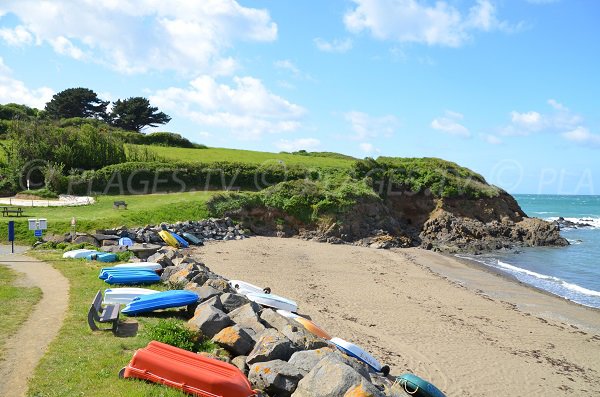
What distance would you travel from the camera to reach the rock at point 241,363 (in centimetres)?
1001

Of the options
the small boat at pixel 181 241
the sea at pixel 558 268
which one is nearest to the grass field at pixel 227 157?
the sea at pixel 558 268

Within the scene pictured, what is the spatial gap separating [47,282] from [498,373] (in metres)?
15.0

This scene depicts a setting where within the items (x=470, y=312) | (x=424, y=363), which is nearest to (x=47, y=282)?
(x=424, y=363)

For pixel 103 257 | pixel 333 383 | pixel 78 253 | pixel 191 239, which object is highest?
pixel 333 383

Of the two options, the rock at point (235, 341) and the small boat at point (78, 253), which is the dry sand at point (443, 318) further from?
the small boat at point (78, 253)

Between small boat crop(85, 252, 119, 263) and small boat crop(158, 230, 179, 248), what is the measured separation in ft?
23.8

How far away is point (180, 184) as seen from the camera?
46594 mm

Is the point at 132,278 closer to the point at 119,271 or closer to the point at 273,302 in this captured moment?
the point at 119,271

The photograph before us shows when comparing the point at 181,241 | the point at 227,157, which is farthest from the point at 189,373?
the point at 227,157

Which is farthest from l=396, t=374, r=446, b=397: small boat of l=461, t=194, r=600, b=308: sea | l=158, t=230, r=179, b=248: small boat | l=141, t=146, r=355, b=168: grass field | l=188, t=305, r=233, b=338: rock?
l=141, t=146, r=355, b=168: grass field

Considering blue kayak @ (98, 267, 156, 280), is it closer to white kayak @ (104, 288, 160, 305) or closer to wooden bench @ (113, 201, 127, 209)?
white kayak @ (104, 288, 160, 305)

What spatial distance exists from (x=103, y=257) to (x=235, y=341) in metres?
13.0

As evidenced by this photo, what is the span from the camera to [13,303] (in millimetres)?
14117

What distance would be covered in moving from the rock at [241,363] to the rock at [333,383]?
5.46 ft
